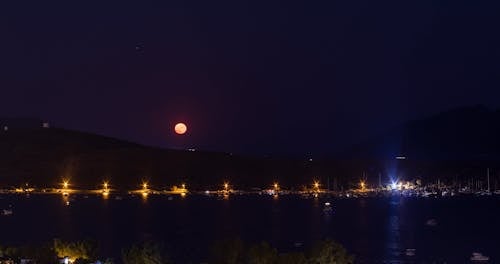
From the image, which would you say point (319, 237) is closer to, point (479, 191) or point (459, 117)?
point (479, 191)

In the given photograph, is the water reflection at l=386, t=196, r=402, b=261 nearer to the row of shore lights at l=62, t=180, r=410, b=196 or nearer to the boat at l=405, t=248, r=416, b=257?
the boat at l=405, t=248, r=416, b=257

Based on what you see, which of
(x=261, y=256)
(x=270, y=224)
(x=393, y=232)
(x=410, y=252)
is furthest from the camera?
(x=270, y=224)

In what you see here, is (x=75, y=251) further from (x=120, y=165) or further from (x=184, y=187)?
(x=120, y=165)

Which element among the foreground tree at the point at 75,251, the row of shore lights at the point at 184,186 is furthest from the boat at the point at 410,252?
the row of shore lights at the point at 184,186

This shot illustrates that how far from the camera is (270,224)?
64.2 metres

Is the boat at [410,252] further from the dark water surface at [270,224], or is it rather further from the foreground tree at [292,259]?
the foreground tree at [292,259]

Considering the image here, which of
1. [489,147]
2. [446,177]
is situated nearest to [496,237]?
[446,177]

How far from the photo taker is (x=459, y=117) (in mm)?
192250

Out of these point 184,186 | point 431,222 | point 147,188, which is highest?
point 184,186

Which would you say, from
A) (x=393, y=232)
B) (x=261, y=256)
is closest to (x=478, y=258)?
(x=393, y=232)

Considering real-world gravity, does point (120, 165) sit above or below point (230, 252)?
above

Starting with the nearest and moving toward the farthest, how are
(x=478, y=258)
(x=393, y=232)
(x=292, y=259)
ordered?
(x=292, y=259)
(x=478, y=258)
(x=393, y=232)

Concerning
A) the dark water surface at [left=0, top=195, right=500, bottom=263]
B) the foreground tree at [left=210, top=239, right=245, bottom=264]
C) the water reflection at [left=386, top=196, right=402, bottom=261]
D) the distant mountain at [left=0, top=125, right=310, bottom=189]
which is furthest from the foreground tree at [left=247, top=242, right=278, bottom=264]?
the distant mountain at [left=0, top=125, right=310, bottom=189]

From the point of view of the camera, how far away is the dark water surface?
49694mm
